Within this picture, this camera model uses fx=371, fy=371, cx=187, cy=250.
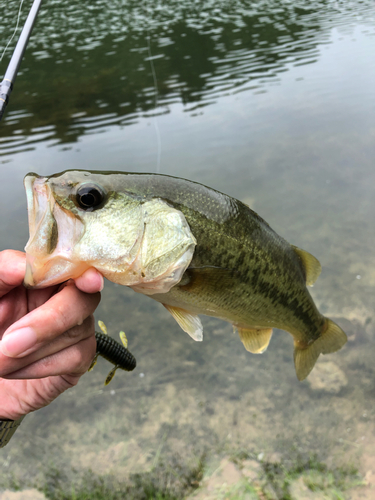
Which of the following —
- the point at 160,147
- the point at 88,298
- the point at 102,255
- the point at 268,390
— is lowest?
the point at 268,390

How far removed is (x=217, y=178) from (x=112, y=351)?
4.39m

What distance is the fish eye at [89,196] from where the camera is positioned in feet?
4.41

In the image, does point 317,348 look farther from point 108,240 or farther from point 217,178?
point 217,178

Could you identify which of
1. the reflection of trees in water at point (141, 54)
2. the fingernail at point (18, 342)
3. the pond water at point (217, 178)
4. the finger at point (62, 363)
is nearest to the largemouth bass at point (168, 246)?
the fingernail at point (18, 342)

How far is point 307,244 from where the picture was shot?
511 centimetres

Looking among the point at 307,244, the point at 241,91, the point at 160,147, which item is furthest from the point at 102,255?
the point at 241,91

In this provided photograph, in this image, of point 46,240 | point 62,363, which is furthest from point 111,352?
point 46,240

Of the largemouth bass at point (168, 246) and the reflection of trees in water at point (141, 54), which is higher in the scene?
the largemouth bass at point (168, 246)

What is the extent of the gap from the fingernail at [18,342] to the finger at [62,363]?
14 centimetres

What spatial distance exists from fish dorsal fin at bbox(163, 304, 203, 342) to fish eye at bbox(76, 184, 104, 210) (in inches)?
24.9

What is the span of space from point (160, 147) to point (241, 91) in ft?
11.6

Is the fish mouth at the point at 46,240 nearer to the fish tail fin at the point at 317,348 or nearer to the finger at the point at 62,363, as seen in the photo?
the finger at the point at 62,363

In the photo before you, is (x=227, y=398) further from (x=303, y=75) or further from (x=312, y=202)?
(x=303, y=75)

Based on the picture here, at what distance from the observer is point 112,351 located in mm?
2320
